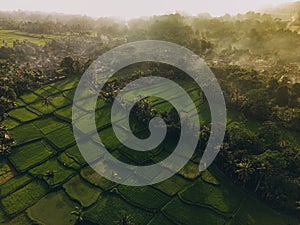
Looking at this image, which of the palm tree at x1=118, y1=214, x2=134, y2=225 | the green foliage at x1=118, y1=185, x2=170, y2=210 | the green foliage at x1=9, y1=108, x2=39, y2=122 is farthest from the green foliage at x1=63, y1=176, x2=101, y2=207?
the green foliage at x1=9, y1=108, x2=39, y2=122

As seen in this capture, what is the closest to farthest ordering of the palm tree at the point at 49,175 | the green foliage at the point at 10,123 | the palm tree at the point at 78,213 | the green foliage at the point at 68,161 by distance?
the palm tree at the point at 78,213 < the palm tree at the point at 49,175 < the green foliage at the point at 68,161 < the green foliage at the point at 10,123

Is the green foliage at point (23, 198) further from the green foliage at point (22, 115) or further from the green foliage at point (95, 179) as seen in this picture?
the green foliage at point (22, 115)

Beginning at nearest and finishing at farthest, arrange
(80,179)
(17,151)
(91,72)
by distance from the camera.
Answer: (80,179), (17,151), (91,72)

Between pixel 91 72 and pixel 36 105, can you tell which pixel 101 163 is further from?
pixel 91 72

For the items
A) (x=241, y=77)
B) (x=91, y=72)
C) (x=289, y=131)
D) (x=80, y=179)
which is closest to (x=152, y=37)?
(x=91, y=72)

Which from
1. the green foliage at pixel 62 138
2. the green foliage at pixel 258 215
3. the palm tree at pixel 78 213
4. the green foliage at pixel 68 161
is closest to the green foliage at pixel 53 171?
the green foliage at pixel 68 161
